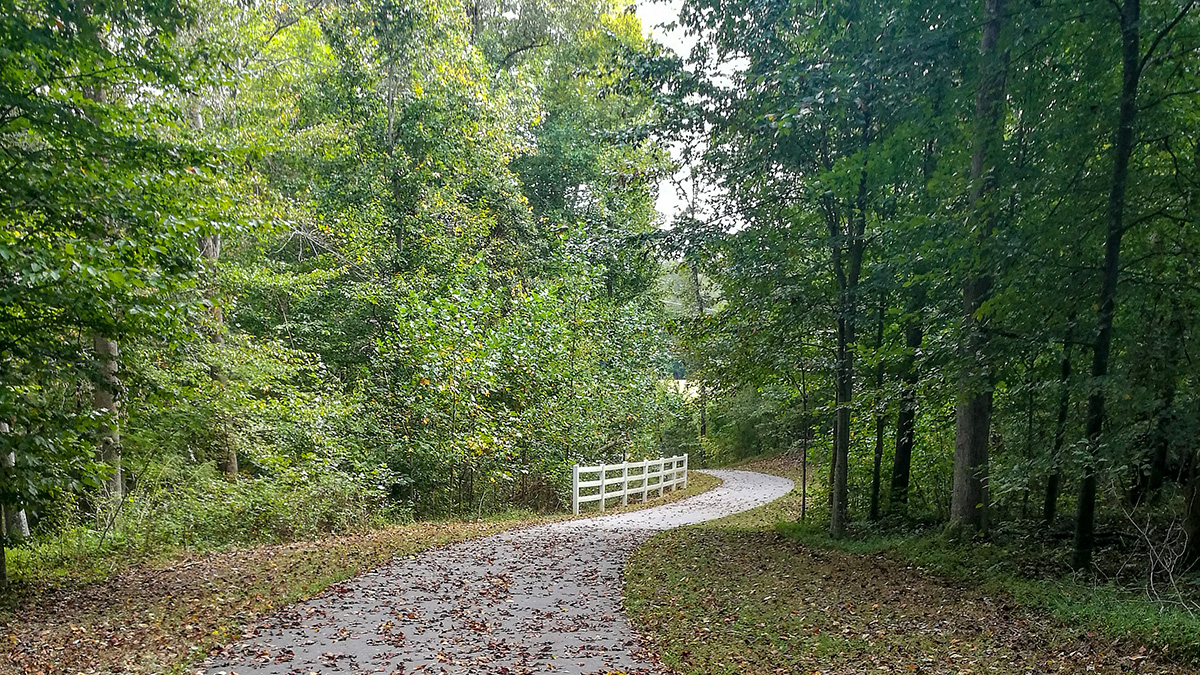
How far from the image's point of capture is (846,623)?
634 centimetres

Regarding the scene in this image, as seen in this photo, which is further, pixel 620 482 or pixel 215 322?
pixel 620 482

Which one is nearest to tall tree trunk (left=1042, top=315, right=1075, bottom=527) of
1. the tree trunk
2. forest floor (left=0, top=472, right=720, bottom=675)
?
the tree trunk

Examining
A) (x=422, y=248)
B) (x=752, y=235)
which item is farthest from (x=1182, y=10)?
(x=422, y=248)

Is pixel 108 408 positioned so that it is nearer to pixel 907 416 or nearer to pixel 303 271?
pixel 303 271

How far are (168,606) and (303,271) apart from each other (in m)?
13.4

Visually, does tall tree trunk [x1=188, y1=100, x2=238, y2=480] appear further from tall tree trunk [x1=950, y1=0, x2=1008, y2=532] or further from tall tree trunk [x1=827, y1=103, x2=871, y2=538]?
tall tree trunk [x1=950, y1=0, x2=1008, y2=532]

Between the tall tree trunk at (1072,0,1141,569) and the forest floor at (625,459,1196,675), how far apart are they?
5.60ft

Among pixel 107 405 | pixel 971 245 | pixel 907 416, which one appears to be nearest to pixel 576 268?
pixel 907 416

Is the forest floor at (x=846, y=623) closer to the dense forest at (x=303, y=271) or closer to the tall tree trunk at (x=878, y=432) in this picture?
the tall tree trunk at (x=878, y=432)

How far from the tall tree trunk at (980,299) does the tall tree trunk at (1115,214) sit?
103 centimetres

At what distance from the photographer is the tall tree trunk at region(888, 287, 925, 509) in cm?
951

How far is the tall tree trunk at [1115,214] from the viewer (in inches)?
253

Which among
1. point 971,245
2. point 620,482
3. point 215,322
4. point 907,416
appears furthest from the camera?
point 620,482

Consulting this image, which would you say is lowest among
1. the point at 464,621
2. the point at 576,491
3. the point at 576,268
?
the point at 576,491
